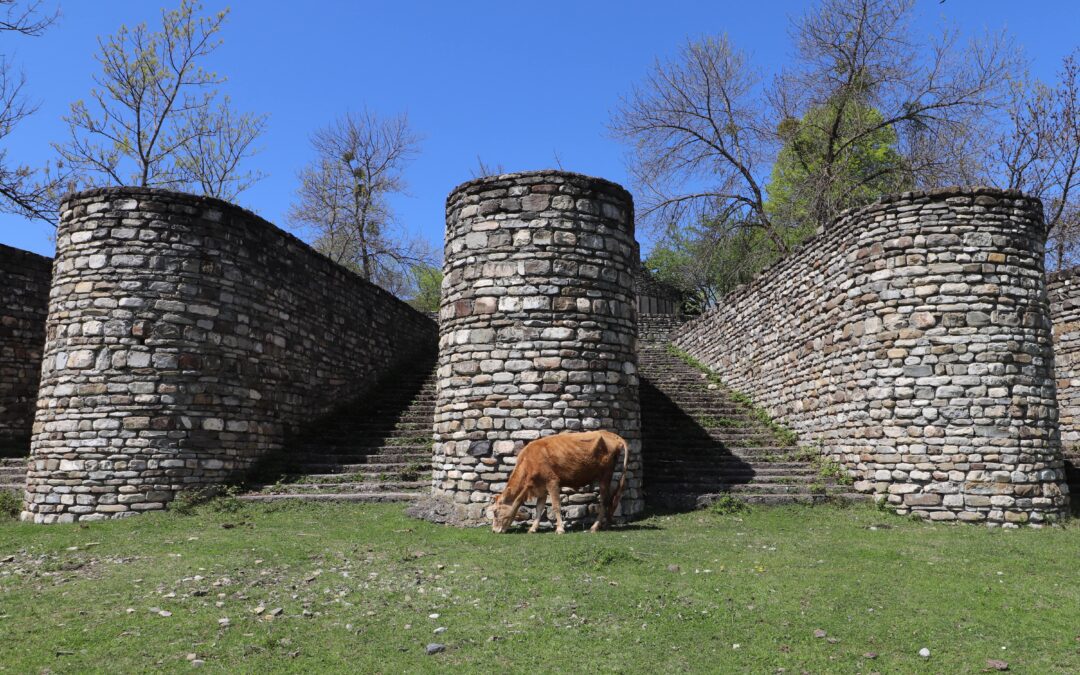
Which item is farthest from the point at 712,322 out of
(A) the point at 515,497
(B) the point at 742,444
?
(A) the point at 515,497

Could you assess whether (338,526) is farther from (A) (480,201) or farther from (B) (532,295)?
(A) (480,201)

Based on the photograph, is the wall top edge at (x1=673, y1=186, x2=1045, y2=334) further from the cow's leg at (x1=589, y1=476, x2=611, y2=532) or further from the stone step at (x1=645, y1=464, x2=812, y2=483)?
the cow's leg at (x1=589, y1=476, x2=611, y2=532)

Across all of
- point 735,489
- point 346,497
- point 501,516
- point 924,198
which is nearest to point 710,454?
point 735,489

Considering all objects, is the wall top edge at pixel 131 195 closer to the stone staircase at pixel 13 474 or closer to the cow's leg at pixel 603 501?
the stone staircase at pixel 13 474

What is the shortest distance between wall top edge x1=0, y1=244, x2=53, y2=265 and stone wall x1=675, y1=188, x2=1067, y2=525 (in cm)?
1551

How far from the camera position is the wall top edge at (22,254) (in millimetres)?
14414

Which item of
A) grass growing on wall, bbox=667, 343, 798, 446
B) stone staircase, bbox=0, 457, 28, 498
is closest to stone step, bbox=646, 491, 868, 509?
grass growing on wall, bbox=667, 343, 798, 446

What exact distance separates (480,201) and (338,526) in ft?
16.2

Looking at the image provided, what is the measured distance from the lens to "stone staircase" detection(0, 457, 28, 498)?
11.8 metres

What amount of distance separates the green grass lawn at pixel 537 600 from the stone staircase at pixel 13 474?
352 cm

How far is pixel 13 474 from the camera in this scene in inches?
489

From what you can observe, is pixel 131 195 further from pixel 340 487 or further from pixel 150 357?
pixel 340 487

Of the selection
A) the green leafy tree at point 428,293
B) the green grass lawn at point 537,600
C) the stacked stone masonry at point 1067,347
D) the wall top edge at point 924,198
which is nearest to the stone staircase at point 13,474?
the green grass lawn at point 537,600

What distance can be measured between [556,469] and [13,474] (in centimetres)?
995
